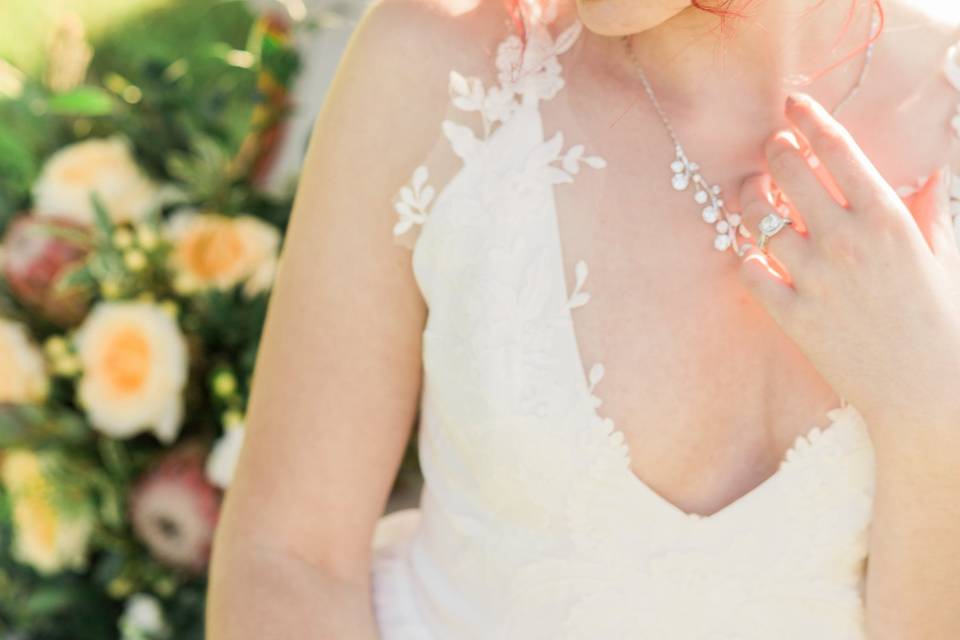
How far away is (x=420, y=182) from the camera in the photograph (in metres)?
1.31

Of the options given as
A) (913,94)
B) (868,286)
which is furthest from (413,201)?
(913,94)

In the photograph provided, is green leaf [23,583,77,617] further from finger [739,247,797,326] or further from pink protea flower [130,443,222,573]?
finger [739,247,797,326]

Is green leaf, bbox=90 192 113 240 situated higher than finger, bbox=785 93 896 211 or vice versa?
finger, bbox=785 93 896 211

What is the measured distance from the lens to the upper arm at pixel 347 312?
4.28 ft

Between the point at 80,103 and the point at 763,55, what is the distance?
112 cm

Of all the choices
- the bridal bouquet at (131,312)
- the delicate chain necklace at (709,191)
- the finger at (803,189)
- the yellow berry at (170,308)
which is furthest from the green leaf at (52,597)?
the finger at (803,189)

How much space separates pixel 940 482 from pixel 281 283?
2.54 feet

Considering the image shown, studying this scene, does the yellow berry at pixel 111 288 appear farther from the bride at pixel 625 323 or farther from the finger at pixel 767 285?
the finger at pixel 767 285

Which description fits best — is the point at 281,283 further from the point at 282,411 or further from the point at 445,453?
the point at 445,453

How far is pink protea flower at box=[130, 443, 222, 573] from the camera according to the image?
1844mm

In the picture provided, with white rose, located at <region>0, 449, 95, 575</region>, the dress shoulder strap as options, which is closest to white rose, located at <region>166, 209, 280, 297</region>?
white rose, located at <region>0, 449, 95, 575</region>

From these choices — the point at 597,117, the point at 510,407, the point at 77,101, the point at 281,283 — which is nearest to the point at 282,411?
the point at 281,283

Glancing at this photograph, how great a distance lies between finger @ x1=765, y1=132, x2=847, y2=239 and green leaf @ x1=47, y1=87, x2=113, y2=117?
1145 millimetres

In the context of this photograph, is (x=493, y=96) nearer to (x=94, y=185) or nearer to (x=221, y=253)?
(x=221, y=253)
